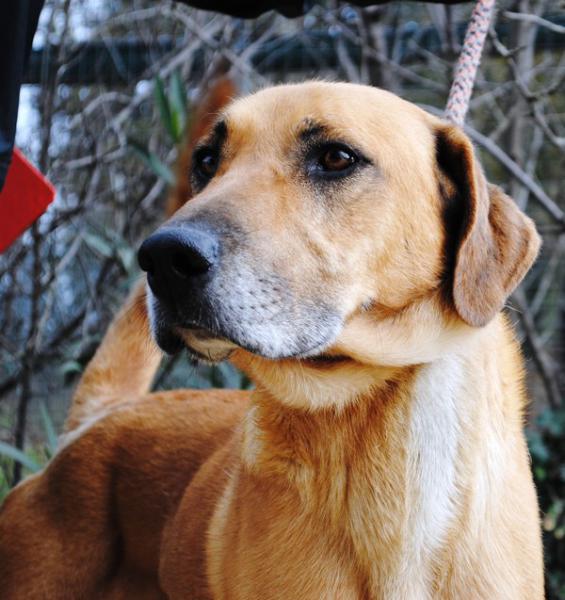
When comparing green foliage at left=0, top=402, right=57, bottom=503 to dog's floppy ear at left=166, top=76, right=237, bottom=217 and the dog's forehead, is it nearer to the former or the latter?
dog's floppy ear at left=166, top=76, right=237, bottom=217

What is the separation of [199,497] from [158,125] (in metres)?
3.67

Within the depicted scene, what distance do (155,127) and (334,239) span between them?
3.92m

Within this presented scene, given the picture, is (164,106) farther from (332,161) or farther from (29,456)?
(332,161)

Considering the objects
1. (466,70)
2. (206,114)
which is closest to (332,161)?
(466,70)

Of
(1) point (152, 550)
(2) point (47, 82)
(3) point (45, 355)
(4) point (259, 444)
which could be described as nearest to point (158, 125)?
(2) point (47, 82)

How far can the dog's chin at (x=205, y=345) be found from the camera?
1.95 metres

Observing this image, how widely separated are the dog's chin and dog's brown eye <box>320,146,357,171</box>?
523 millimetres

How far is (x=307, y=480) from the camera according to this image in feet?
7.03

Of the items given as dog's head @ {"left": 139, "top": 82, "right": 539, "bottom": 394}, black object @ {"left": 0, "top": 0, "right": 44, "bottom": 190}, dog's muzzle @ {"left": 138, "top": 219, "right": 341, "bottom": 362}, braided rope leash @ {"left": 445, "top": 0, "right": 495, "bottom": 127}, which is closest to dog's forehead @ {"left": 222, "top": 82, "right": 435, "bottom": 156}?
dog's head @ {"left": 139, "top": 82, "right": 539, "bottom": 394}

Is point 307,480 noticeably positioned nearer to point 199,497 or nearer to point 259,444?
point 259,444

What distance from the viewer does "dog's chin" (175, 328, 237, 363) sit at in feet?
6.40

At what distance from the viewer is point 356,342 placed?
7.04 feet

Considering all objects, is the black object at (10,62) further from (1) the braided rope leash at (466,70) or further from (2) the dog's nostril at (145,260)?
(1) the braided rope leash at (466,70)

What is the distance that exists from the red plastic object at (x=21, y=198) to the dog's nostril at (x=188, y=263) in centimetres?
63
